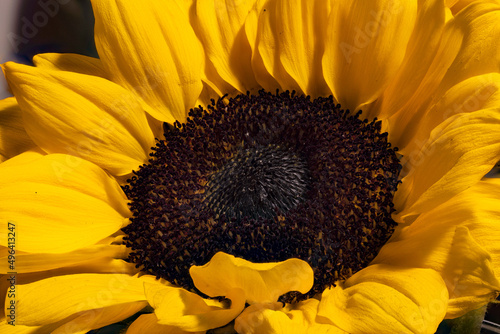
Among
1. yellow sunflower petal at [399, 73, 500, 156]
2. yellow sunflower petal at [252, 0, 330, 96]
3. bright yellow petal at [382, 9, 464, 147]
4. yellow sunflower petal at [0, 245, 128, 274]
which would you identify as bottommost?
yellow sunflower petal at [399, 73, 500, 156]

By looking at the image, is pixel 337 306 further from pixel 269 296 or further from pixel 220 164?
pixel 220 164

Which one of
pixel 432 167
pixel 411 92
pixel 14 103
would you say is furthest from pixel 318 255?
pixel 14 103

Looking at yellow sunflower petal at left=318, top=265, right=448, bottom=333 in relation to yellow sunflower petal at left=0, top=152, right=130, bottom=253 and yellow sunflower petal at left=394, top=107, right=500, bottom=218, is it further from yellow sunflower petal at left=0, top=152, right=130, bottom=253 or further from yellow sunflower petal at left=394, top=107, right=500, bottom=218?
yellow sunflower petal at left=0, top=152, right=130, bottom=253

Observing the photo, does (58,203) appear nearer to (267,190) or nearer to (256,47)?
(267,190)

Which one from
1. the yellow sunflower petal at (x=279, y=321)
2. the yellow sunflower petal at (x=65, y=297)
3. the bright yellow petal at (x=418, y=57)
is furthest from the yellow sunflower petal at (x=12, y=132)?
the bright yellow petal at (x=418, y=57)

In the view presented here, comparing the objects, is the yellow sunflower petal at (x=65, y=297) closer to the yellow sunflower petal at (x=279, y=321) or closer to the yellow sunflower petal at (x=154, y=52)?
the yellow sunflower petal at (x=279, y=321)

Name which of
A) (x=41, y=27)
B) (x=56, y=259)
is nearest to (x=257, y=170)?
(x=56, y=259)

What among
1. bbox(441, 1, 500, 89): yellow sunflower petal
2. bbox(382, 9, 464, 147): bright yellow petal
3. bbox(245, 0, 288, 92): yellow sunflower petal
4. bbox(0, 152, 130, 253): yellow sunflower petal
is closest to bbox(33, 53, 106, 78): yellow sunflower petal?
bbox(0, 152, 130, 253): yellow sunflower petal

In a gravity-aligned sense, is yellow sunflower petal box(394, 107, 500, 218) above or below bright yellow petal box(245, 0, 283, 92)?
below
